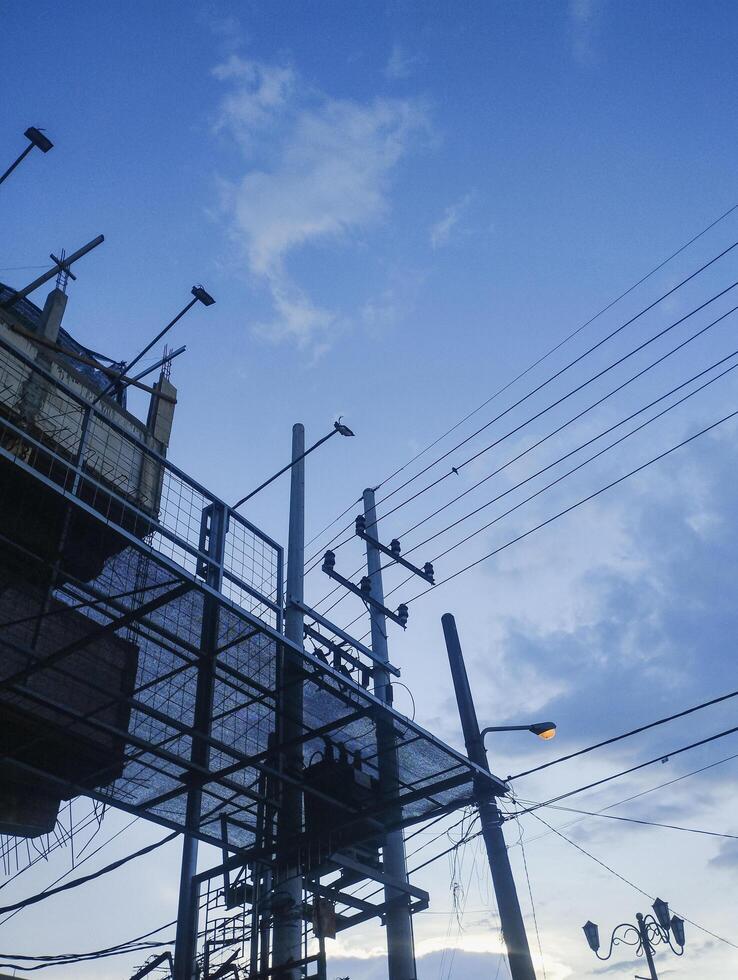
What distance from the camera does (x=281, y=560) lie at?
43.9 ft

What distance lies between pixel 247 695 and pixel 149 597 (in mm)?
2483

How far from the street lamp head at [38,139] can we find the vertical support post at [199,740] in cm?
911

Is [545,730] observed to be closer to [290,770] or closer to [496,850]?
[496,850]

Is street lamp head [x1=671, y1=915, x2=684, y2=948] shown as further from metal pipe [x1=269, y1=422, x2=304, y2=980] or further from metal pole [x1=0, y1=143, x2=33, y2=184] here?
metal pole [x1=0, y1=143, x2=33, y2=184]

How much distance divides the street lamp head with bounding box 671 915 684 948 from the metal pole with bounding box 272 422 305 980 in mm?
9907

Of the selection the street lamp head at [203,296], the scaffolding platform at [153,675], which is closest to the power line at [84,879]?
the scaffolding platform at [153,675]

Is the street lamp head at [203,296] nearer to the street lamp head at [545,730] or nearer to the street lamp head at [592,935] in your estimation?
the street lamp head at [545,730]

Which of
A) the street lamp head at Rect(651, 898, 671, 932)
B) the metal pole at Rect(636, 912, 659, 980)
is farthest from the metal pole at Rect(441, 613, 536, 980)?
the metal pole at Rect(636, 912, 659, 980)

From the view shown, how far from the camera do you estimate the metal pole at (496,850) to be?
11789 mm

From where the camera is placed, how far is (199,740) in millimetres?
12328

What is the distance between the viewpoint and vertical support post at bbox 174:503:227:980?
36.2ft

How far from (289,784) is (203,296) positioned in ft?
31.2

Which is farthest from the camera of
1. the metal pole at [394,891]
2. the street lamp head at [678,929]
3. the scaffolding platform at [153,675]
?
the street lamp head at [678,929]

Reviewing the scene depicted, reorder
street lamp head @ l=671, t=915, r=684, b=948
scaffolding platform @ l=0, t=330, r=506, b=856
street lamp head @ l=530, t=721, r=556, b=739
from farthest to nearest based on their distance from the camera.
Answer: street lamp head @ l=671, t=915, r=684, b=948
street lamp head @ l=530, t=721, r=556, b=739
scaffolding platform @ l=0, t=330, r=506, b=856
